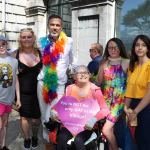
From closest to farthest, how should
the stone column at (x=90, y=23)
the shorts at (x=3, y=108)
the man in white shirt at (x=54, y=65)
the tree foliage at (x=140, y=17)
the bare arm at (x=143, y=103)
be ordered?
the bare arm at (x=143, y=103), the man in white shirt at (x=54, y=65), the shorts at (x=3, y=108), the tree foliage at (x=140, y=17), the stone column at (x=90, y=23)

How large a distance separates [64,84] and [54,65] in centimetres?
31

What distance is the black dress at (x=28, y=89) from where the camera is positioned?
495 centimetres

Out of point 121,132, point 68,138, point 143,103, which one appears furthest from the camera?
point 121,132

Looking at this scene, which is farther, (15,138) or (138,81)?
(15,138)

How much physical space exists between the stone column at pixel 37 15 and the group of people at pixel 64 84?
6196 millimetres

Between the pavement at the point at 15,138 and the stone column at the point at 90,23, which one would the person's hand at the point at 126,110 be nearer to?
the pavement at the point at 15,138

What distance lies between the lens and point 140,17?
833 cm

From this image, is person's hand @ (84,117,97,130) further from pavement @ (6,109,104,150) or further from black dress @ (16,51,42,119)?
black dress @ (16,51,42,119)

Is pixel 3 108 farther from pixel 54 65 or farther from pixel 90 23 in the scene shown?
pixel 90 23

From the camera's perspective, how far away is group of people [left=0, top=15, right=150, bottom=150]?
405cm

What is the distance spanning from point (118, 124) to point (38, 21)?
726 cm

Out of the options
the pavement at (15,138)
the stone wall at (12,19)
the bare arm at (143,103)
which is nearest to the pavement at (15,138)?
the pavement at (15,138)

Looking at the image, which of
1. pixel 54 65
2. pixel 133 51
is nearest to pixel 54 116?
pixel 54 65

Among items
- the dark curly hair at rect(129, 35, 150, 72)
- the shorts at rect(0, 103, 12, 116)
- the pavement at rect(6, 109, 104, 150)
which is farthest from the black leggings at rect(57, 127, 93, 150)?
the shorts at rect(0, 103, 12, 116)
